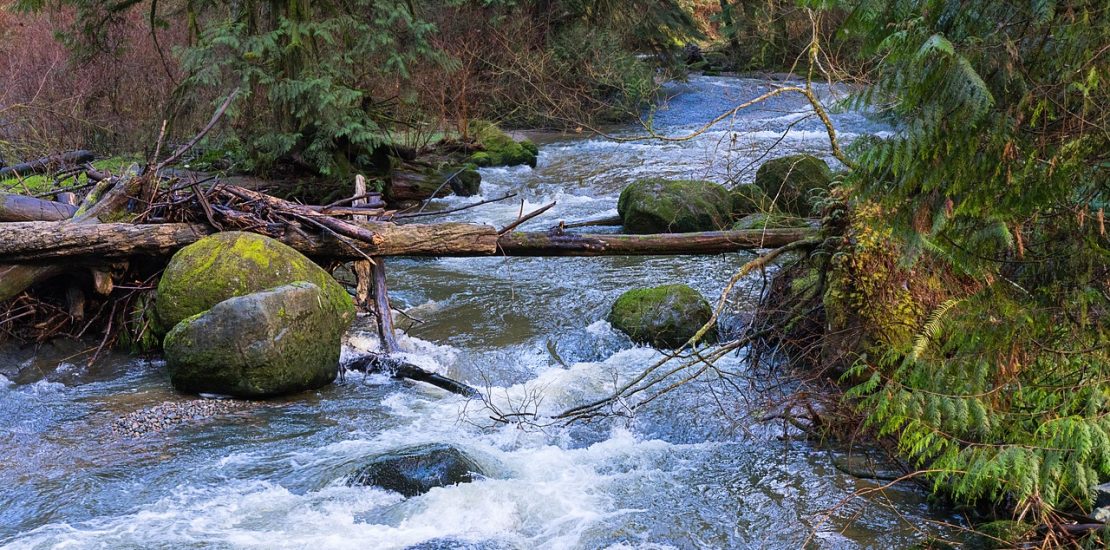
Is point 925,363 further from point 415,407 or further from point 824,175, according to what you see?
point 824,175

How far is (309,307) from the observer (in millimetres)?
7426

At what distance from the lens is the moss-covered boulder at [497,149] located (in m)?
19.2

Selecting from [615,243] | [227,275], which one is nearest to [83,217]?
[227,275]

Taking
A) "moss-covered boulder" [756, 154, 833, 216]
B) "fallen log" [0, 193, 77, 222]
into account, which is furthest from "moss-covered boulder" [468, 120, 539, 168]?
"fallen log" [0, 193, 77, 222]

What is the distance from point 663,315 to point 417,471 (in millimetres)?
3578

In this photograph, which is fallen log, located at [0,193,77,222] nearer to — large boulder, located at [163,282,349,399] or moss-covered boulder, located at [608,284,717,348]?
large boulder, located at [163,282,349,399]

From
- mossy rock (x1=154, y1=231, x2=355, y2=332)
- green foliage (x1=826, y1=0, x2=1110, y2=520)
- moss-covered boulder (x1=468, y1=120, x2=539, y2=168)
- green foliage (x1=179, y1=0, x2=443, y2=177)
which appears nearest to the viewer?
green foliage (x1=826, y1=0, x2=1110, y2=520)

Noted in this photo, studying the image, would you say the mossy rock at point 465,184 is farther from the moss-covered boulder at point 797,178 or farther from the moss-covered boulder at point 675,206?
the moss-covered boulder at point 797,178

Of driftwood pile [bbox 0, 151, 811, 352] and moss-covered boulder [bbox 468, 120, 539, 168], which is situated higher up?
driftwood pile [bbox 0, 151, 811, 352]

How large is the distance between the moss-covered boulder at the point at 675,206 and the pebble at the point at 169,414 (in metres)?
7.03

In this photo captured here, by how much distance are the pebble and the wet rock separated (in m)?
1.73

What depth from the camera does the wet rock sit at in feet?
19.3

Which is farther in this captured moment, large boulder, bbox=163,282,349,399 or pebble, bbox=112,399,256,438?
large boulder, bbox=163,282,349,399

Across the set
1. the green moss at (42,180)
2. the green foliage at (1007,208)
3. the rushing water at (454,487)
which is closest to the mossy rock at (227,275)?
the rushing water at (454,487)
